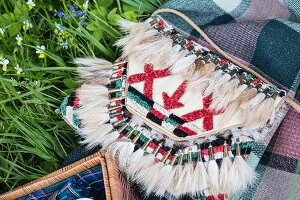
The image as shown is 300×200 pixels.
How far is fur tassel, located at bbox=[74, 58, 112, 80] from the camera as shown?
1.40 m

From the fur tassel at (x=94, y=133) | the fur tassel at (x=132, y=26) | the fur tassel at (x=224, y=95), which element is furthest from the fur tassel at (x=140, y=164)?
the fur tassel at (x=132, y=26)

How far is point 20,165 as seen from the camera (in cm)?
154

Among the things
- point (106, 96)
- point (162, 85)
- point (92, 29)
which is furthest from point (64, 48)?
point (162, 85)

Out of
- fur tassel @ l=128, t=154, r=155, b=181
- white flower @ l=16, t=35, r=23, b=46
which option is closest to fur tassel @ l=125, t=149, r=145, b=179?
fur tassel @ l=128, t=154, r=155, b=181

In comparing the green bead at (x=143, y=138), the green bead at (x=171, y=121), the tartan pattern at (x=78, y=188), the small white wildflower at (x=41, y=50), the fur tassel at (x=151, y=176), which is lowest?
the tartan pattern at (x=78, y=188)

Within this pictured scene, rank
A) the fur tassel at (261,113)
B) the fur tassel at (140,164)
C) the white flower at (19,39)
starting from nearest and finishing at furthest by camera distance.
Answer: the fur tassel at (261,113) < the fur tassel at (140,164) < the white flower at (19,39)

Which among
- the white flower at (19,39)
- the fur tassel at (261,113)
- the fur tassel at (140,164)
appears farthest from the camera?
the white flower at (19,39)

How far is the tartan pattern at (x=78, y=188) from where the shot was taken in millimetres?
1350

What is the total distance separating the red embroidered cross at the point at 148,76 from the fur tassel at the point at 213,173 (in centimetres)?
20

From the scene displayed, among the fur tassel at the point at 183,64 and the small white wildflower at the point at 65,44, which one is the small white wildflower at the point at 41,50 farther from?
the fur tassel at the point at 183,64

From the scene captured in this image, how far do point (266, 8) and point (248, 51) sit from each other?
0.47 feet

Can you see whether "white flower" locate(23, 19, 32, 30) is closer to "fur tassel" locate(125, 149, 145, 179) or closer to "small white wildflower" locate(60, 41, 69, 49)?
"small white wildflower" locate(60, 41, 69, 49)

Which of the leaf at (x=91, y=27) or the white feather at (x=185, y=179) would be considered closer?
the white feather at (x=185, y=179)

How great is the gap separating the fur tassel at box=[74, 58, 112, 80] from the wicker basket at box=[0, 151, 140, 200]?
0.20 m
